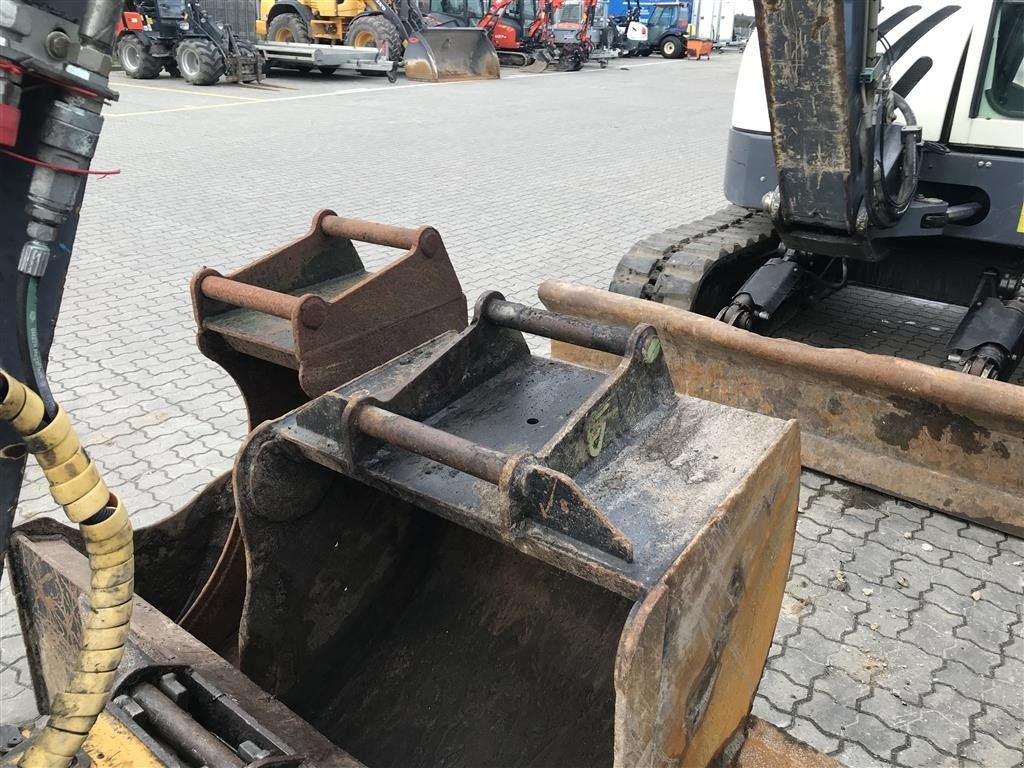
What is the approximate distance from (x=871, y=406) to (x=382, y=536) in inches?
82.3

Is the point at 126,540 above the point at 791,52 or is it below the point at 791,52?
below

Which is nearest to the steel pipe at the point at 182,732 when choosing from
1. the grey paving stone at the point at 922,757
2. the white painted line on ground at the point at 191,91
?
the grey paving stone at the point at 922,757

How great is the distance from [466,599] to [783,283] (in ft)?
9.02

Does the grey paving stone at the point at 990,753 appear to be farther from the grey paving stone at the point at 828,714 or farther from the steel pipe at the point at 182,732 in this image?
the steel pipe at the point at 182,732

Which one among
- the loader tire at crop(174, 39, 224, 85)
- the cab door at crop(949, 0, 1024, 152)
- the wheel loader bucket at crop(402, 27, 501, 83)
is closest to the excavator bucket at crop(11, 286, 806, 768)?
the cab door at crop(949, 0, 1024, 152)

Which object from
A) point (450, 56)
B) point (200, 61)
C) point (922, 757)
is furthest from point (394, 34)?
point (922, 757)

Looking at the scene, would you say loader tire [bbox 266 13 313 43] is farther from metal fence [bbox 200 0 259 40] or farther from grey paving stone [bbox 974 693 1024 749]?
grey paving stone [bbox 974 693 1024 749]

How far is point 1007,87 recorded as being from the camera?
13.1 ft

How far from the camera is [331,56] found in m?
18.0

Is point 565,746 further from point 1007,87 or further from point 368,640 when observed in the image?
point 1007,87

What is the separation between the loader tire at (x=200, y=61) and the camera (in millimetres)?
16375

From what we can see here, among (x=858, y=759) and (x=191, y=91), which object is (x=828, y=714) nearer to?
(x=858, y=759)

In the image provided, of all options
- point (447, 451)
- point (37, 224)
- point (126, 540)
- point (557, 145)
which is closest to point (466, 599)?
point (447, 451)

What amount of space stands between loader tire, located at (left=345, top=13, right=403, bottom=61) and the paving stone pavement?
261 cm
